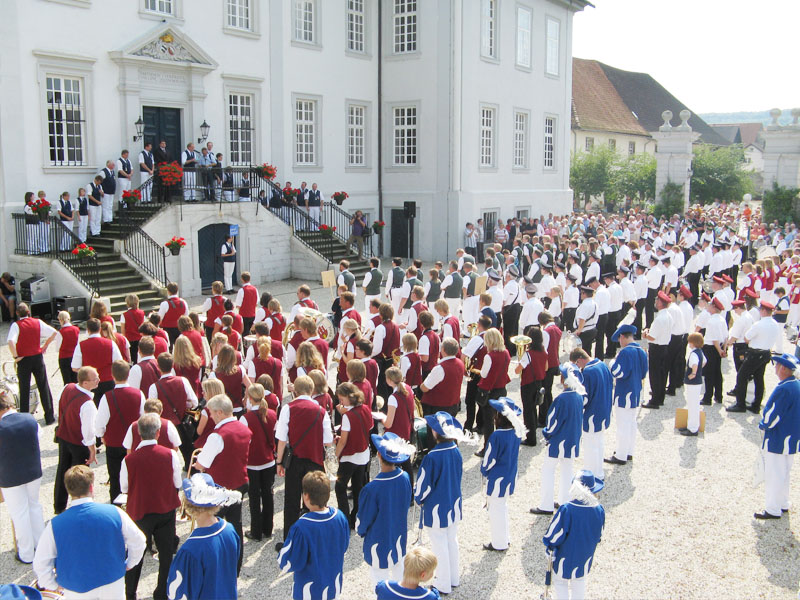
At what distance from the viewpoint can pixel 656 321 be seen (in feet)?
37.7

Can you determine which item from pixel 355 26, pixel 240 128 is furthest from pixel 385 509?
pixel 355 26

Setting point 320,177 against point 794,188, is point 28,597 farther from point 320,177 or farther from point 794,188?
point 794,188

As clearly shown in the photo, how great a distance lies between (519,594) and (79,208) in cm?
1596

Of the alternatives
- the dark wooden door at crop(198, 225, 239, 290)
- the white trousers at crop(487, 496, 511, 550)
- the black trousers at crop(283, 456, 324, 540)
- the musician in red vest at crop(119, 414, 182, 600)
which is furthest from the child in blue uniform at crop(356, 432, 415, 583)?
the dark wooden door at crop(198, 225, 239, 290)

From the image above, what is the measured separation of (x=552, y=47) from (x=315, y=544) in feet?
108

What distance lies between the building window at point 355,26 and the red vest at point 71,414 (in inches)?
883

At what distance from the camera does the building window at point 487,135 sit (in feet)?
98.8

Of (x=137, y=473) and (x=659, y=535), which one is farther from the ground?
(x=137, y=473)

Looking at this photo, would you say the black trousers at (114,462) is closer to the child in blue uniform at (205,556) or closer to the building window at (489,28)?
the child in blue uniform at (205,556)

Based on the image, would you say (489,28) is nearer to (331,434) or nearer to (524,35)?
(524,35)

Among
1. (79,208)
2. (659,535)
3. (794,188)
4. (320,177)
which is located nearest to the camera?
(659,535)

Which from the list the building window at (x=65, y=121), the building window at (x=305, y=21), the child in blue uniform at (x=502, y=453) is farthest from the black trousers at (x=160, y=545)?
the building window at (x=305, y=21)

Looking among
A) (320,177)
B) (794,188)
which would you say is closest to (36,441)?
(320,177)

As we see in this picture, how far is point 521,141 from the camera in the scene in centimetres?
3297
